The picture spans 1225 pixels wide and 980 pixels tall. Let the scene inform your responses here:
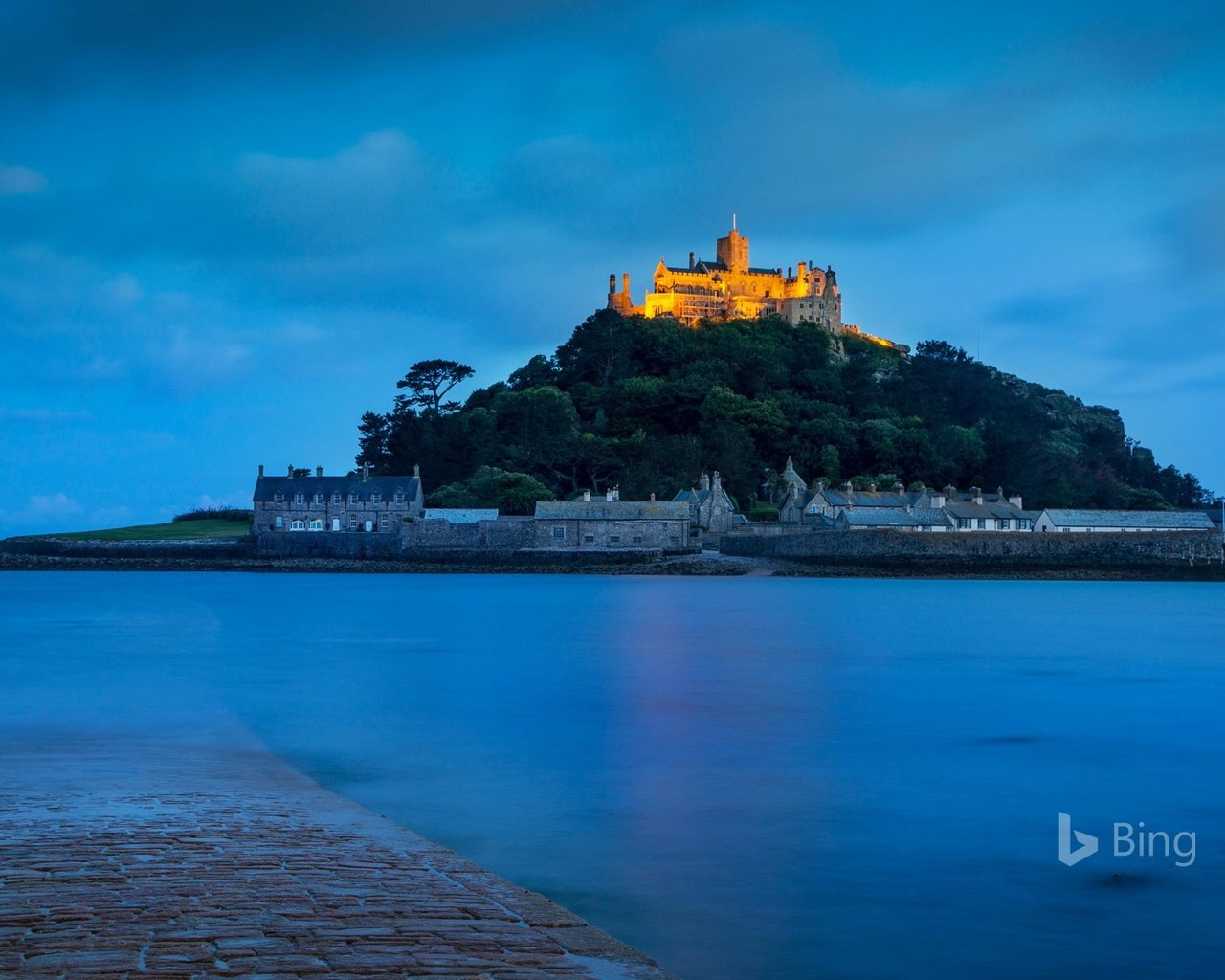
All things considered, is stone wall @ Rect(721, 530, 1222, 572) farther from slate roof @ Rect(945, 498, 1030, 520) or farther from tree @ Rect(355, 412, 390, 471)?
tree @ Rect(355, 412, 390, 471)

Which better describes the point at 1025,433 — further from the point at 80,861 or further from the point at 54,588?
the point at 80,861

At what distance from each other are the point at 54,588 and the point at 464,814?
4543 centimetres

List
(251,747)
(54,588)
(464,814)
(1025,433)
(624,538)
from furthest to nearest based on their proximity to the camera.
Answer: (1025,433) < (624,538) < (54,588) < (251,747) < (464,814)

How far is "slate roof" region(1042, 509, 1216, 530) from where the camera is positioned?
56.7 meters

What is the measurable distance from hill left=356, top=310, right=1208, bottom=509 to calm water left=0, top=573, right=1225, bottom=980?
33446 millimetres

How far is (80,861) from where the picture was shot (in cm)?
629

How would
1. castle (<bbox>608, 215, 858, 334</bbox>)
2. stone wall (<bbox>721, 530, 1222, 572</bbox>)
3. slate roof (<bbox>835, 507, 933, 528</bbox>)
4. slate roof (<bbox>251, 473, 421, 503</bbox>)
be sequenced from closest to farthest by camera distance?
stone wall (<bbox>721, 530, 1222, 572</bbox>) < slate roof (<bbox>835, 507, 933, 528</bbox>) < slate roof (<bbox>251, 473, 421, 503</bbox>) < castle (<bbox>608, 215, 858, 334</bbox>)

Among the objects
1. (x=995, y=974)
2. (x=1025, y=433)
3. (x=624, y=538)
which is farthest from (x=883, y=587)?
(x=995, y=974)

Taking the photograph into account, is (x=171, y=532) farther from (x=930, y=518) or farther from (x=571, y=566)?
(x=930, y=518)

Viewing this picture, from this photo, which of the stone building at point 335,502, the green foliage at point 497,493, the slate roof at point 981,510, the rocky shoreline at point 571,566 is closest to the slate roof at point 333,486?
the stone building at point 335,502

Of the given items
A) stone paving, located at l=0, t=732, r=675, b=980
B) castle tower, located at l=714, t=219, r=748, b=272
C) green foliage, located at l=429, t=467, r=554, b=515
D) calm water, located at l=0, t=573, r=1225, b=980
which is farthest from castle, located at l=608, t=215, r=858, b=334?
stone paving, located at l=0, t=732, r=675, b=980

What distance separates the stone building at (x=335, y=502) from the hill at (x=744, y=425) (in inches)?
103

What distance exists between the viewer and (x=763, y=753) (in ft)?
43.1

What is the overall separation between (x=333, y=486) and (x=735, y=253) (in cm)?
4743
